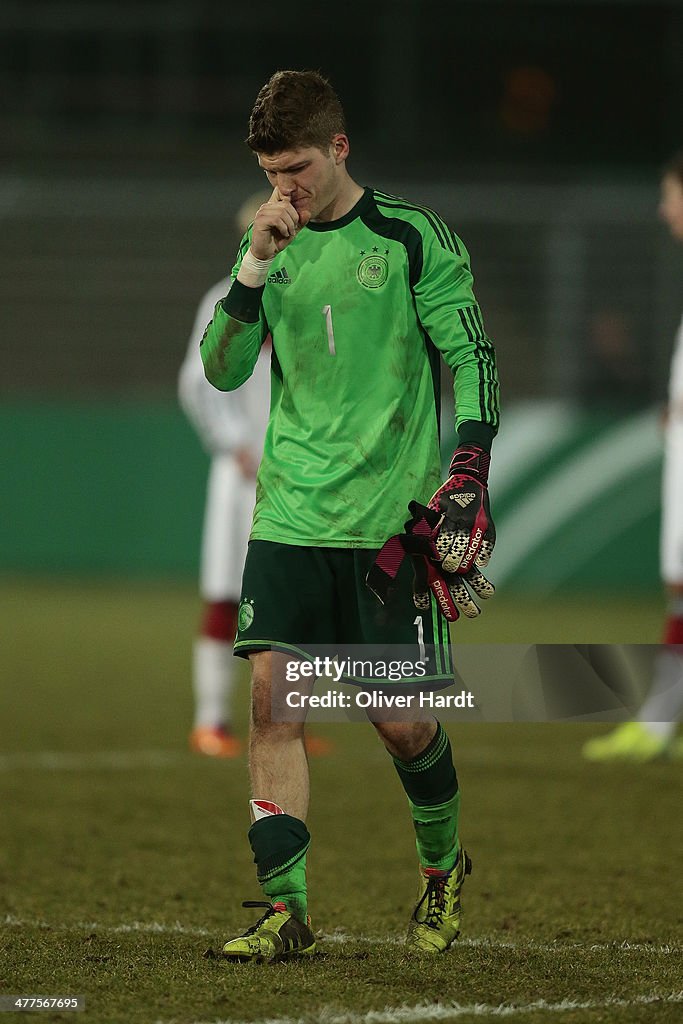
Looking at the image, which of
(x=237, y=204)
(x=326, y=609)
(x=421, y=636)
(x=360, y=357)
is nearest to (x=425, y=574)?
(x=421, y=636)

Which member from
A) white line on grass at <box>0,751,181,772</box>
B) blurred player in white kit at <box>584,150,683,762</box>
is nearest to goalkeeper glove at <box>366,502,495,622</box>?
white line on grass at <box>0,751,181,772</box>

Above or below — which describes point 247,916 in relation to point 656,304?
below

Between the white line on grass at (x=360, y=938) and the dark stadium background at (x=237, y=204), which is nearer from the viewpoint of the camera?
the white line on grass at (x=360, y=938)

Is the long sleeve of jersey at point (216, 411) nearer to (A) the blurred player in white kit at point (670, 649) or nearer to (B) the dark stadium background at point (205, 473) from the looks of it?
Result: (B) the dark stadium background at point (205, 473)

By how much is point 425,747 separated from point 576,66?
20.6 meters

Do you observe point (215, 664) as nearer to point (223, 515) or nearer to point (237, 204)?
point (223, 515)

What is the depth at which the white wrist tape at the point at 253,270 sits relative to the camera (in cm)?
397

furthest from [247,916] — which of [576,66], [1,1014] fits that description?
[576,66]

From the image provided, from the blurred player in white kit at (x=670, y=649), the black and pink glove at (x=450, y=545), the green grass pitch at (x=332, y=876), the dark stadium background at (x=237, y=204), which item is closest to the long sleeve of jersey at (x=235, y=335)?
the black and pink glove at (x=450, y=545)

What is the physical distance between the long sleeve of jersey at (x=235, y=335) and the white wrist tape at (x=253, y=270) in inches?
0.6

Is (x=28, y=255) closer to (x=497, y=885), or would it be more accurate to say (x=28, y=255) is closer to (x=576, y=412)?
(x=576, y=412)

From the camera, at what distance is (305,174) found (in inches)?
159

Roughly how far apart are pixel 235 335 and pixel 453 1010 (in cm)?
162

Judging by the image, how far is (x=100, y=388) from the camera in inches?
705
